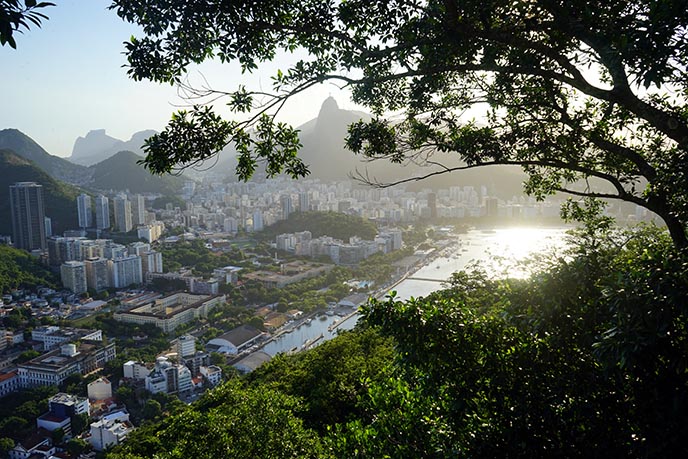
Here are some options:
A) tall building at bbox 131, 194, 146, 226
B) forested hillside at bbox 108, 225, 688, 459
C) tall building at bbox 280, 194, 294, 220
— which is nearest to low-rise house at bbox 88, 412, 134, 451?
forested hillside at bbox 108, 225, 688, 459

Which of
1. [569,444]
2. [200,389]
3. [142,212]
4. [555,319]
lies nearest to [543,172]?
[555,319]

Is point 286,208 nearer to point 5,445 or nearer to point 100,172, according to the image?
point 100,172

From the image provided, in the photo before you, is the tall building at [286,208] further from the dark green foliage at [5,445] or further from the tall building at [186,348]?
the dark green foliage at [5,445]

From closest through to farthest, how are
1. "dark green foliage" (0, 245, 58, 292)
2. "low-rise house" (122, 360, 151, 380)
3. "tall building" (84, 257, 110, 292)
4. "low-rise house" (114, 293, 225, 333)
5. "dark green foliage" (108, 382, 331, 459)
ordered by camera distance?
1. "dark green foliage" (108, 382, 331, 459)
2. "low-rise house" (122, 360, 151, 380)
3. "low-rise house" (114, 293, 225, 333)
4. "dark green foliage" (0, 245, 58, 292)
5. "tall building" (84, 257, 110, 292)

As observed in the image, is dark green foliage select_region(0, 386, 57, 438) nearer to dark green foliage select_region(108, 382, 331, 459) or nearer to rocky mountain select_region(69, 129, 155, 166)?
dark green foliage select_region(108, 382, 331, 459)

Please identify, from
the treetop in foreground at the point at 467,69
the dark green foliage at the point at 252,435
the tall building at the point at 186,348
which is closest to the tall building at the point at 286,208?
the tall building at the point at 186,348

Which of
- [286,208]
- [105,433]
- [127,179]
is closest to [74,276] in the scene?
[105,433]
